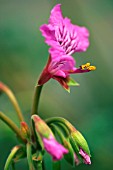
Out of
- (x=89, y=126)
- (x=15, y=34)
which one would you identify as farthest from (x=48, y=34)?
(x=15, y=34)

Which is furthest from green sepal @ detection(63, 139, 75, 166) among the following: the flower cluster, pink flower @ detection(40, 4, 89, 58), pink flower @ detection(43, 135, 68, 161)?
pink flower @ detection(40, 4, 89, 58)

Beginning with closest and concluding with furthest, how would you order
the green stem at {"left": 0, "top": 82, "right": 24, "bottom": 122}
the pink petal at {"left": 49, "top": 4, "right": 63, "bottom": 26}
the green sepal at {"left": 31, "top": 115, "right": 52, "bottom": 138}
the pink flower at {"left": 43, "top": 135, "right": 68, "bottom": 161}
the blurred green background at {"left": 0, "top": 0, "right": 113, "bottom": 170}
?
the pink flower at {"left": 43, "top": 135, "right": 68, "bottom": 161} → the green sepal at {"left": 31, "top": 115, "right": 52, "bottom": 138} → the pink petal at {"left": 49, "top": 4, "right": 63, "bottom": 26} → the green stem at {"left": 0, "top": 82, "right": 24, "bottom": 122} → the blurred green background at {"left": 0, "top": 0, "right": 113, "bottom": 170}

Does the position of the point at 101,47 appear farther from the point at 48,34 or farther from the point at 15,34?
the point at 48,34

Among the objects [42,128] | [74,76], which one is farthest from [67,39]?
[74,76]

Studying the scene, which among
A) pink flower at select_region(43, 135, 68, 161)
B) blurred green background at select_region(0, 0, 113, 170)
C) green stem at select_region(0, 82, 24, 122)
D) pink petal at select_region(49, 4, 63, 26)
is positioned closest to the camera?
pink flower at select_region(43, 135, 68, 161)

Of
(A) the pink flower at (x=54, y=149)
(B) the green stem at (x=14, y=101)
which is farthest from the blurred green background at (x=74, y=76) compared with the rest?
(A) the pink flower at (x=54, y=149)

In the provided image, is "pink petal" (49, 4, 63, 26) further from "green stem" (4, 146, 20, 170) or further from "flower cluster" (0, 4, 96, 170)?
"green stem" (4, 146, 20, 170)

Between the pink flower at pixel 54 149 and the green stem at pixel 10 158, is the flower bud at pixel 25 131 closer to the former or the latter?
the green stem at pixel 10 158
